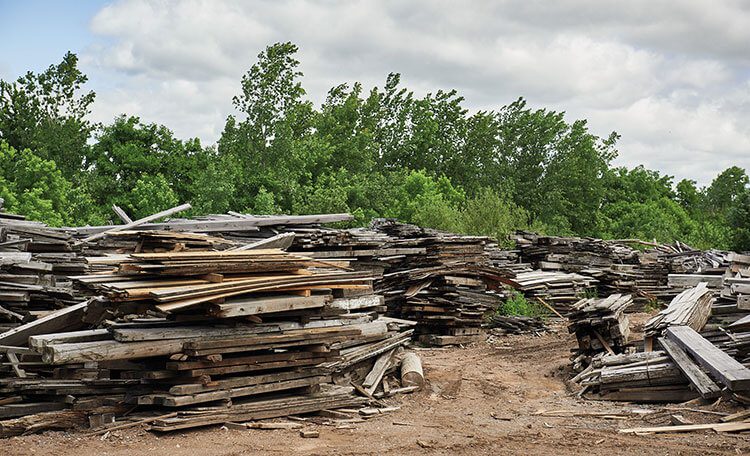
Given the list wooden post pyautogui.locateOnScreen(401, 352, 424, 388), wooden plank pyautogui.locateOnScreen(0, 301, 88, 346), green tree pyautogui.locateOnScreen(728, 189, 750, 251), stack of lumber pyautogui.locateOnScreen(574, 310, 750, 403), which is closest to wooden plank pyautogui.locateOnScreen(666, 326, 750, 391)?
stack of lumber pyautogui.locateOnScreen(574, 310, 750, 403)

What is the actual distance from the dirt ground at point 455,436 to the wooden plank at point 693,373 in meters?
0.23

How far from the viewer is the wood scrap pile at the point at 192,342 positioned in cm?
825

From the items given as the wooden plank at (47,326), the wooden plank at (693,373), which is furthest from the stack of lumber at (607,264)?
the wooden plank at (47,326)

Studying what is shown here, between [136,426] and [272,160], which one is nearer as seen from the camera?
[136,426]

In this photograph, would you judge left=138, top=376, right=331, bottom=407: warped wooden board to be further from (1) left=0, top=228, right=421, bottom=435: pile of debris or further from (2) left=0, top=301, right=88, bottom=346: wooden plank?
(2) left=0, top=301, right=88, bottom=346: wooden plank

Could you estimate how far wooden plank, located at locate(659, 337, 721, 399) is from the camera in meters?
9.52

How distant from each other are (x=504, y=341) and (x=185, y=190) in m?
22.6

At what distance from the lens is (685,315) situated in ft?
40.9

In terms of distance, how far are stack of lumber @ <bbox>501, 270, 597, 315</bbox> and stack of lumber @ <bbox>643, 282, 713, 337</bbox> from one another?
763cm

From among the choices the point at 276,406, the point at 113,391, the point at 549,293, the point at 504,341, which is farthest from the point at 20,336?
the point at 549,293

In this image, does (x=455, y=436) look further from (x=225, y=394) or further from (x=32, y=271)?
(x=32, y=271)

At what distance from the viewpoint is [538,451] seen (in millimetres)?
7902

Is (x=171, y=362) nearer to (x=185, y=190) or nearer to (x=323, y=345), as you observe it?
(x=323, y=345)

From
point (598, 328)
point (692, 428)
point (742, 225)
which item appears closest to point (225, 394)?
point (692, 428)
